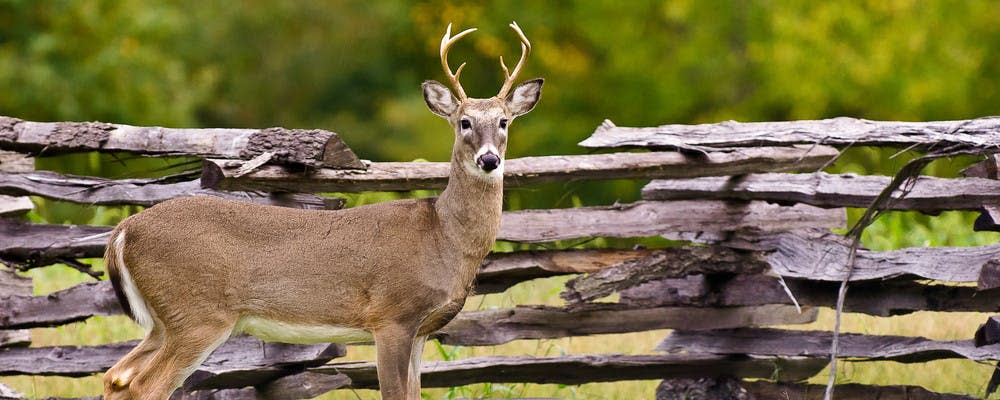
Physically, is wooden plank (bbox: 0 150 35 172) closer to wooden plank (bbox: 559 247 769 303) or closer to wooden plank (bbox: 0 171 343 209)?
wooden plank (bbox: 0 171 343 209)

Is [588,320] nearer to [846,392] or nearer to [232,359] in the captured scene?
[846,392]

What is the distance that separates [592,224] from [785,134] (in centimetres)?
109

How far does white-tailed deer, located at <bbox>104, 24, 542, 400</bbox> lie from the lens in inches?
→ 248

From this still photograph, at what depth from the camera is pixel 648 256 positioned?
25.1 ft

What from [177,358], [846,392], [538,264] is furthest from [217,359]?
[846,392]

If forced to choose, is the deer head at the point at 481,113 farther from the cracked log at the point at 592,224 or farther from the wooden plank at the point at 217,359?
the wooden plank at the point at 217,359

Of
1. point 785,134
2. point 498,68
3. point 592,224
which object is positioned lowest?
point 498,68

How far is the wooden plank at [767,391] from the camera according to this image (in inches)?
307

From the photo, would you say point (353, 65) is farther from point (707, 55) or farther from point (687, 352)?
point (687, 352)

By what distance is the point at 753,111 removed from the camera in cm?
1855

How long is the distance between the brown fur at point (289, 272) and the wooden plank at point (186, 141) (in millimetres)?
271

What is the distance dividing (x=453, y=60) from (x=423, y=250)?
15.1 metres

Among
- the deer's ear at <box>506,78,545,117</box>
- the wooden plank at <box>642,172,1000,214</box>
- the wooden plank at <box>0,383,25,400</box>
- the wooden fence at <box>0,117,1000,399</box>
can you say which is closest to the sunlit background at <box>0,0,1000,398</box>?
the wooden fence at <box>0,117,1000,399</box>

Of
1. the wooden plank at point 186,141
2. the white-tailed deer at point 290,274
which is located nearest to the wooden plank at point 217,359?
the white-tailed deer at point 290,274
